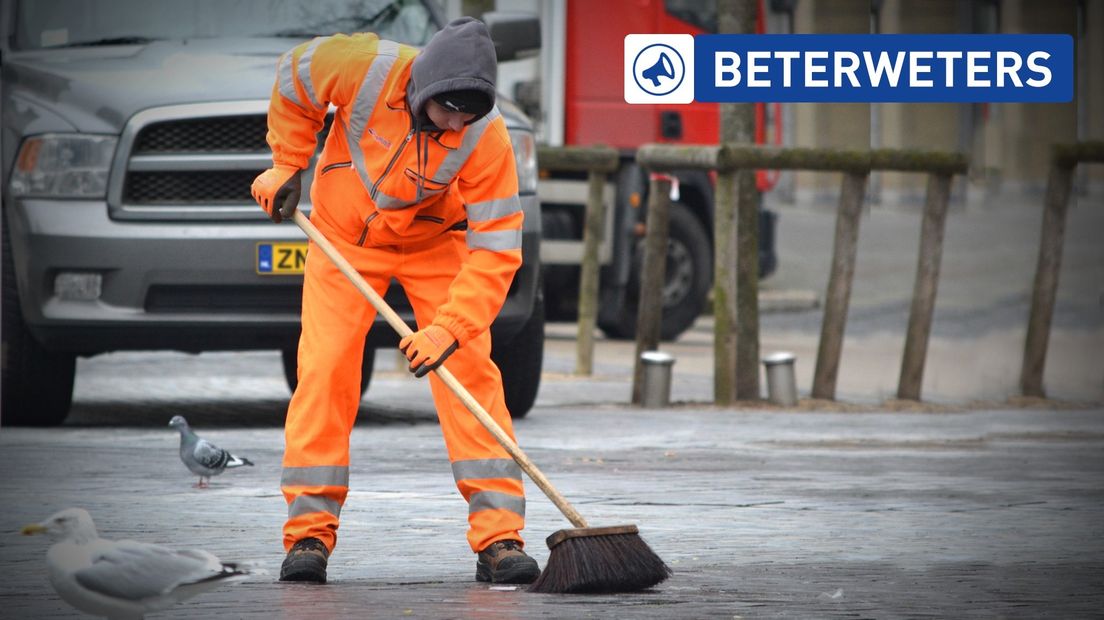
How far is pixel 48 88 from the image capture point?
872cm

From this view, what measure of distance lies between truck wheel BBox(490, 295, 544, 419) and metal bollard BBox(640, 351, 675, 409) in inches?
40.1

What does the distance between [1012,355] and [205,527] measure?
9.34 meters

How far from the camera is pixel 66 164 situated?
8.57 metres

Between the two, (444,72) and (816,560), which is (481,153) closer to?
(444,72)

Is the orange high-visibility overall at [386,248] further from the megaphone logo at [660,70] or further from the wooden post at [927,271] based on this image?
the megaphone logo at [660,70]

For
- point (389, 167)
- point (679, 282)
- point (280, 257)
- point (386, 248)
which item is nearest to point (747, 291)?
point (280, 257)

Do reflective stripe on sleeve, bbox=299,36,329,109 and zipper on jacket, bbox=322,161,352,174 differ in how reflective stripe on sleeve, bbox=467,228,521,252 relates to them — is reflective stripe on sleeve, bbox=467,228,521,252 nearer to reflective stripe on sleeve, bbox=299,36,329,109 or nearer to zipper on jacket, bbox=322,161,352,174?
zipper on jacket, bbox=322,161,352,174

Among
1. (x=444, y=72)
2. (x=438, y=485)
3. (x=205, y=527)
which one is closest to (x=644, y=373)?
(x=438, y=485)

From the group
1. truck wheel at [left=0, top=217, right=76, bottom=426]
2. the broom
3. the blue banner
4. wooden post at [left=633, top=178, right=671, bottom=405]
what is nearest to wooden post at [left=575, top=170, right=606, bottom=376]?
the blue banner

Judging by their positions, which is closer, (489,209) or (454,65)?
(454,65)

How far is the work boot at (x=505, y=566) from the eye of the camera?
5.46m

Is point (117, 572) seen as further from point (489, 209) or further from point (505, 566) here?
point (489, 209)

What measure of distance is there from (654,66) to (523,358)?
6.32m

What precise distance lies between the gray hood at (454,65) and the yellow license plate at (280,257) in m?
3.12
